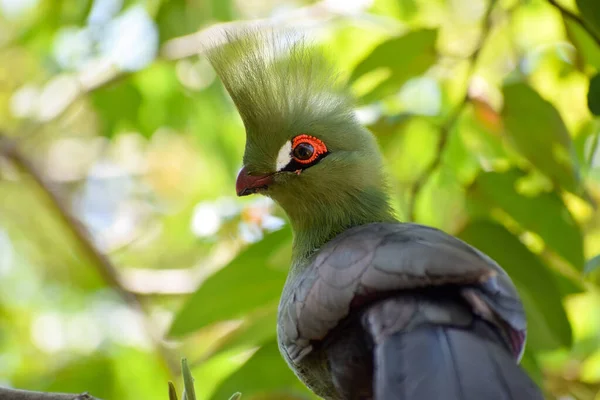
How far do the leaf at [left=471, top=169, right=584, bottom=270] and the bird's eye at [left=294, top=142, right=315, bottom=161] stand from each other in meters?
0.71

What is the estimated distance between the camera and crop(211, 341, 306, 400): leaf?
280 centimetres

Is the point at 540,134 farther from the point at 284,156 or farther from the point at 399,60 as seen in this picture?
the point at 284,156

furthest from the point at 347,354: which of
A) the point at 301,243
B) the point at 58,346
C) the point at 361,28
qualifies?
the point at 58,346


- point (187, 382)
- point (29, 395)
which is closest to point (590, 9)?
point (187, 382)

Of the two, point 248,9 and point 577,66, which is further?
point 248,9

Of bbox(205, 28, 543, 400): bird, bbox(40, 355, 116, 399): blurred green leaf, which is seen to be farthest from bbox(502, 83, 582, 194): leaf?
bbox(40, 355, 116, 399): blurred green leaf

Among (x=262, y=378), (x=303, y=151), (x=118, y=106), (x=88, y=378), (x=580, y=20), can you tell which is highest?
(x=580, y=20)

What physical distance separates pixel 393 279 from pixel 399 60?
4.92ft

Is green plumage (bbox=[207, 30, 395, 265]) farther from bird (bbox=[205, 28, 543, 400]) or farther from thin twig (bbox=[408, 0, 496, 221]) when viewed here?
thin twig (bbox=[408, 0, 496, 221])

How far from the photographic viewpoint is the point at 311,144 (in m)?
2.75

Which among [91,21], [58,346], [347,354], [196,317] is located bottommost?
[58,346]

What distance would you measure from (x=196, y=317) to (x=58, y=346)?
170 inches

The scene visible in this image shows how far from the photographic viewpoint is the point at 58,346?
681cm

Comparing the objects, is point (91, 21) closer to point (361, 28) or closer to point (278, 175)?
point (361, 28)
